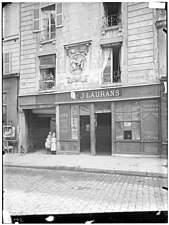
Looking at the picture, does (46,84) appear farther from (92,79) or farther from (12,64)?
(92,79)

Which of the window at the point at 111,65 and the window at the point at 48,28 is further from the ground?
the window at the point at 48,28

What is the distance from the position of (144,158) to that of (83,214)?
3.37 m

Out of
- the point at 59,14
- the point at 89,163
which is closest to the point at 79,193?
the point at 89,163

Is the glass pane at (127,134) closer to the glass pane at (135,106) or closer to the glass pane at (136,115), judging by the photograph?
the glass pane at (136,115)

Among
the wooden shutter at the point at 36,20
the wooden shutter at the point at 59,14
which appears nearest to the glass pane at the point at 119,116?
the wooden shutter at the point at 59,14

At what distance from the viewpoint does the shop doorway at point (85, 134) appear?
6301 mm

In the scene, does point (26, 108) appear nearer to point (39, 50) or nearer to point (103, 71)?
point (39, 50)

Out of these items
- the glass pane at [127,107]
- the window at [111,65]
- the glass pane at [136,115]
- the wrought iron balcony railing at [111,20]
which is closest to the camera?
the window at [111,65]

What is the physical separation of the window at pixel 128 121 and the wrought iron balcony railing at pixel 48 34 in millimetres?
2977

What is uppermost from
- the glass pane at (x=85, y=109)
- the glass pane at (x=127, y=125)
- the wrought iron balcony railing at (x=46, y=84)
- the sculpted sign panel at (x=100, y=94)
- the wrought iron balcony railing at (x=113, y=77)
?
the wrought iron balcony railing at (x=113, y=77)

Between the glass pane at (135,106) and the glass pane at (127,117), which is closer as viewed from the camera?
the glass pane at (135,106)

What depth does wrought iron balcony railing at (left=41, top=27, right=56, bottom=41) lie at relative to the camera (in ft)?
16.9

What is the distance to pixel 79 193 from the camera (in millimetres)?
3920

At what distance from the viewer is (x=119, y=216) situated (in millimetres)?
2947
